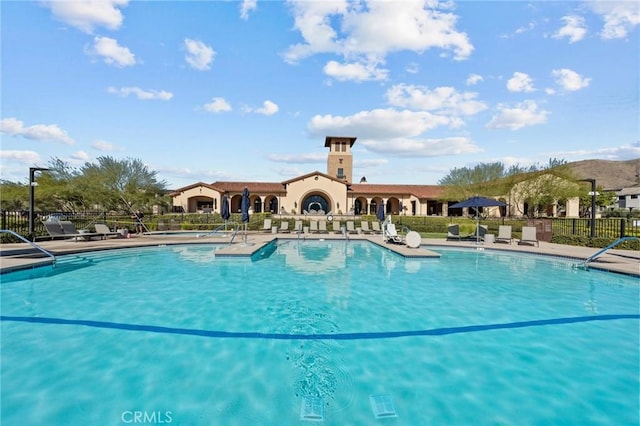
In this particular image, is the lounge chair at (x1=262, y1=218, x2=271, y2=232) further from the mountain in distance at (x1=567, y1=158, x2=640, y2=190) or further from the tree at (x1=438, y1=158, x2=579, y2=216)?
the mountain in distance at (x1=567, y1=158, x2=640, y2=190)

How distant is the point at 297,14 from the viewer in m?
13.9

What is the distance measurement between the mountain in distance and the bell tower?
127 meters

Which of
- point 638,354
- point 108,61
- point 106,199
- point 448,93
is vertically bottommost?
point 638,354

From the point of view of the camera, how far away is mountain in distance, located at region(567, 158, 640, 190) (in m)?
125

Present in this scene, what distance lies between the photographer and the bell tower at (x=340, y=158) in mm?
44344

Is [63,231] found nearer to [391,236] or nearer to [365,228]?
[391,236]

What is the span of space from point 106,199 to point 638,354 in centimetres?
3346

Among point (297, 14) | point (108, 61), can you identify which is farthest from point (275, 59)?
point (108, 61)

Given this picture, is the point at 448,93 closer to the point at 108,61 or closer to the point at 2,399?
the point at 108,61

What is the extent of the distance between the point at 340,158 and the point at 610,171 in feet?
509

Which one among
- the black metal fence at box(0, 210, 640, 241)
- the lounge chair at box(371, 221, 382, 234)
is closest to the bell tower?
the black metal fence at box(0, 210, 640, 241)

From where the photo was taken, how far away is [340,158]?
44.6 meters

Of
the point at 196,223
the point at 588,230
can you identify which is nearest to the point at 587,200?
the point at 588,230

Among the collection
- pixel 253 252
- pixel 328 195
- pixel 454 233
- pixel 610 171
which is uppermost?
pixel 610 171
